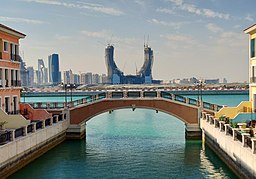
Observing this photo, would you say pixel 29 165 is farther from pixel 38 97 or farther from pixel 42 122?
pixel 38 97

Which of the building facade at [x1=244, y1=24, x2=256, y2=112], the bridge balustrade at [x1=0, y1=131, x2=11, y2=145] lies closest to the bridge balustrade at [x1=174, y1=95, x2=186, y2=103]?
the building facade at [x1=244, y1=24, x2=256, y2=112]

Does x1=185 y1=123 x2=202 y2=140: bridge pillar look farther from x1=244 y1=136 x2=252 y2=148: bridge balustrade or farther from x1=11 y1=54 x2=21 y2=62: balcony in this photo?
x1=11 y1=54 x2=21 y2=62: balcony

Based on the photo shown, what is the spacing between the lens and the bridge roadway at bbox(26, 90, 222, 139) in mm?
36188

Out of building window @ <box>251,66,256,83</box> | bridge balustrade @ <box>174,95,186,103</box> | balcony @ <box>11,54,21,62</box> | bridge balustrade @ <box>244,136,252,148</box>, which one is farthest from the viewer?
bridge balustrade @ <box>174,95,186,103</box>

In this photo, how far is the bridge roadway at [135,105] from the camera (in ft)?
119

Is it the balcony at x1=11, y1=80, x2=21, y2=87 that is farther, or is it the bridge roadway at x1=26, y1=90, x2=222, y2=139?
the bridge roadway at x1=26, y1=90, x2=222, y2=139

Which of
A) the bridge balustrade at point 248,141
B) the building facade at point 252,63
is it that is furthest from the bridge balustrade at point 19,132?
the building facade at point 252,63

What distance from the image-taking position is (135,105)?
37938mm

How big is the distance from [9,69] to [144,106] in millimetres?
13676

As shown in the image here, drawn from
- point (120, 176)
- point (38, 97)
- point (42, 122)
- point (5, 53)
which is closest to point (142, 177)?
point (120, 176)

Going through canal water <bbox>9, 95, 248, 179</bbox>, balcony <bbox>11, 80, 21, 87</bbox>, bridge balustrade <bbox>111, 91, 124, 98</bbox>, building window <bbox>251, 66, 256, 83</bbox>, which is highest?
building window <bbox>251, 66, 256, 83</bbox>

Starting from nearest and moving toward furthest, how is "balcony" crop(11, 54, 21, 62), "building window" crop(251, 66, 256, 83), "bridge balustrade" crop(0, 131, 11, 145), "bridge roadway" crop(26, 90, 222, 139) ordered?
"bridge balustrade" crop(0, 131, 11, 145), "building window" crop(251, 66, 256, 83), "balcony" crop(11, 54, 21, 62), "bridge roadway" crop(26, 90, 222, 139)

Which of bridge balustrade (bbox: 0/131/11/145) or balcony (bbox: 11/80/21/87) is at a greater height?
balcony (bbox: 11/80/21/87)

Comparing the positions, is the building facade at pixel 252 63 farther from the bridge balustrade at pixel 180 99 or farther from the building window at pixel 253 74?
the bridge balustrade at pixel 180 99
